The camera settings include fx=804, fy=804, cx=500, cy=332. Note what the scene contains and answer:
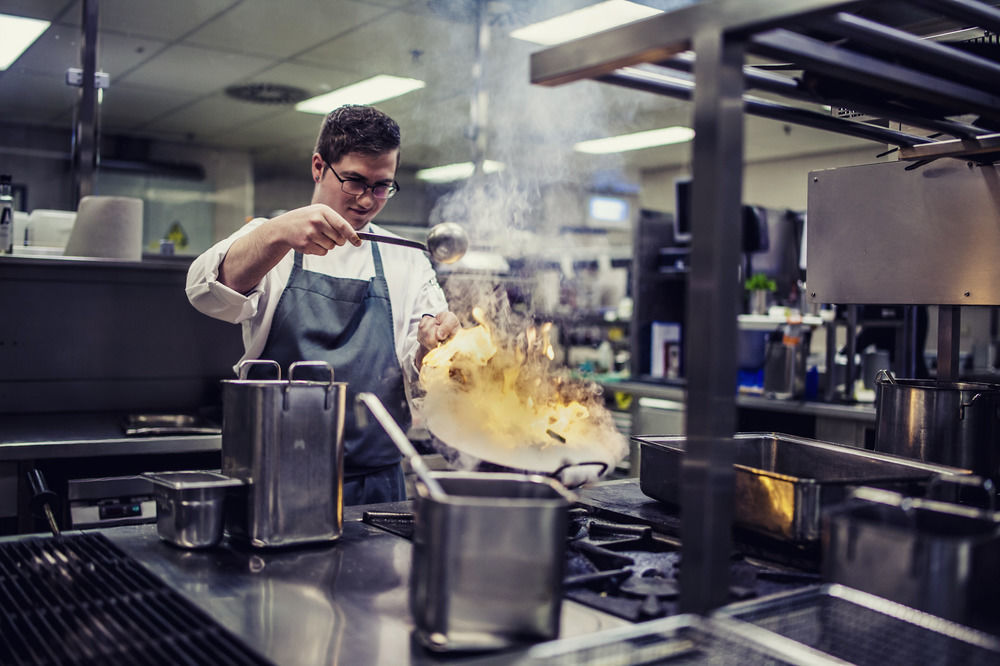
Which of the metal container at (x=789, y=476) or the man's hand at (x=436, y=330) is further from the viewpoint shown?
the man's hand at (x=436, y=330)

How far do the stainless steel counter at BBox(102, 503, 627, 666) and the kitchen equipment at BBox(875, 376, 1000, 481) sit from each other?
927 millimetres

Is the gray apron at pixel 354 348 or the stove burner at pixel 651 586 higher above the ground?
the gray apron at pixel 354 348

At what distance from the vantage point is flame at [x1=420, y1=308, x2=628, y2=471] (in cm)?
153

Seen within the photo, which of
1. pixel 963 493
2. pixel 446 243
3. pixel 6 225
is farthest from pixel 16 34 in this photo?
pixel 963 493

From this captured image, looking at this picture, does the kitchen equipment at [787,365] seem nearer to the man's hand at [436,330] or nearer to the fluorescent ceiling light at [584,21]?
the fluorescent ceiling light at [584,21]

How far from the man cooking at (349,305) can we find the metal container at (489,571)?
116cm

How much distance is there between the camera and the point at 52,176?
9.83m

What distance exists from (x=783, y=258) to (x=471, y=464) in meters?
5.37

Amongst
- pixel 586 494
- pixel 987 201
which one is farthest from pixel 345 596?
pixel 987 201

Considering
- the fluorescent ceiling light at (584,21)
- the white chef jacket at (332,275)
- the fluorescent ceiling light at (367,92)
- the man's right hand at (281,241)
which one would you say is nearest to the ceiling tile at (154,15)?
the fluorescent ceiling light at (367,92)

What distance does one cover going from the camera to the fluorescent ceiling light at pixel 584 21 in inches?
209

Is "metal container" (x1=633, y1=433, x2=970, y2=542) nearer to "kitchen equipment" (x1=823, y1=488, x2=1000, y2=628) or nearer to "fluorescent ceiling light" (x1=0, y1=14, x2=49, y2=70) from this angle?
"kitchen equipment" (x1=823, y1=488, x2=1000, y2=628)

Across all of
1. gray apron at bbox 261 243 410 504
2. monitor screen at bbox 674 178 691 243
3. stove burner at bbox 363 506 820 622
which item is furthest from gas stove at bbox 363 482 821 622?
monitor screen at bbox 674 178 691 243

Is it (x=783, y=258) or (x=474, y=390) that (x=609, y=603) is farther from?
(x=783, y=258)
